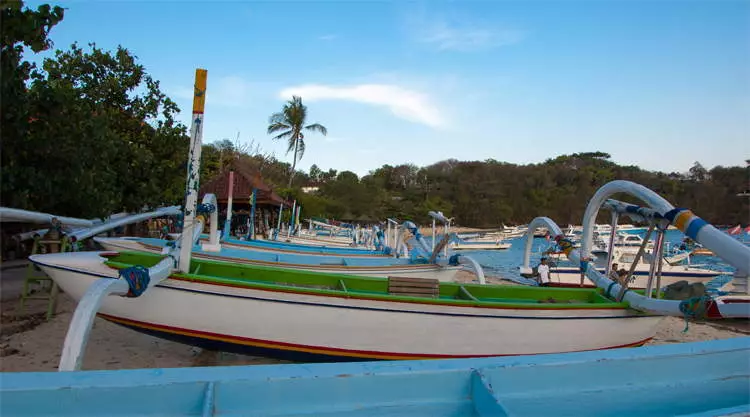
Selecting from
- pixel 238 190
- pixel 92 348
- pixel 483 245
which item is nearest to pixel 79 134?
pixel 92 348

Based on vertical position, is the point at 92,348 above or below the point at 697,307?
below

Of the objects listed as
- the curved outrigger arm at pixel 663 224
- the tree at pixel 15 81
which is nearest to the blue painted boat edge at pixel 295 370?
the curved outrigger arm at pixel 663 224

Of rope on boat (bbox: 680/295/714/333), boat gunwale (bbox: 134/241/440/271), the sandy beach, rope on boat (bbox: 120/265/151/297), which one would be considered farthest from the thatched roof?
rope on boat (bbox: 680/295/714/333)

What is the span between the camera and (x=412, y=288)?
5887mm

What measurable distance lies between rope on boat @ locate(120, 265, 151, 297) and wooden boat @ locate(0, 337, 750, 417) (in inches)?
86.0

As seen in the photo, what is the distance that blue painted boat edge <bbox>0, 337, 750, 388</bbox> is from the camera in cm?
189

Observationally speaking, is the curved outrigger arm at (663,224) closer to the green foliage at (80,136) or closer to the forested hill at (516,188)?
the green foliage at (80,136)

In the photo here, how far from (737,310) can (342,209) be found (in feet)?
155

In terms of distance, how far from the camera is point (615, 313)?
5.46 m

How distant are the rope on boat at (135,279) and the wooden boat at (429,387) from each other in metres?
2.18

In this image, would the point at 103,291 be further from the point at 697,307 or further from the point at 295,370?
the point at 697,307

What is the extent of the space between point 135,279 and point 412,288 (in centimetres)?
321

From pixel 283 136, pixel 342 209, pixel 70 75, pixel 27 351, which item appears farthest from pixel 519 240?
pixel 27 351

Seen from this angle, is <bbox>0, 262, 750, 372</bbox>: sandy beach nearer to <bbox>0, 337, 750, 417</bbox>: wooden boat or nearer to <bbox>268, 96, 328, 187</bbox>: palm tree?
<bbox>0, 337, 750, 417</bbox>: wooden boat
